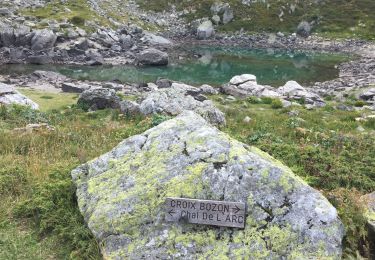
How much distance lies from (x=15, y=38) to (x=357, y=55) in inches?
2244

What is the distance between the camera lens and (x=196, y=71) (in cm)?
6116

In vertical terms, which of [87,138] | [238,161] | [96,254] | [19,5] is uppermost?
[238,161]

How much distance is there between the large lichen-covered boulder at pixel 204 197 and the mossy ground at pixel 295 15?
9837 cm

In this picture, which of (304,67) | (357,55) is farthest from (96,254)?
(357,55)

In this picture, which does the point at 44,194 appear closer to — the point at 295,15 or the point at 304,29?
the point at 304,29

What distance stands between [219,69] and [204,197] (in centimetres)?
5661

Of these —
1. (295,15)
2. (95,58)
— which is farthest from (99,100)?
(295,15)

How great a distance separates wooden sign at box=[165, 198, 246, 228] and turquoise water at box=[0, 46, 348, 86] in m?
43.7

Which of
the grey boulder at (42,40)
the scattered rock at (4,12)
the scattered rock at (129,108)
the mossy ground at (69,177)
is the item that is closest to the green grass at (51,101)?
the scattered rock at (129,108)

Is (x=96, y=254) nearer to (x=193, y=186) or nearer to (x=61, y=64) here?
(x=193, y=186)

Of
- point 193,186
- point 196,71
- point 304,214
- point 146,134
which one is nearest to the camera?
point 304,214

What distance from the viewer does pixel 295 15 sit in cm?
10944

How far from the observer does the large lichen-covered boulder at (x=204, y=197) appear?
305 inches

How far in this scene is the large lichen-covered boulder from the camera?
25.4ft
